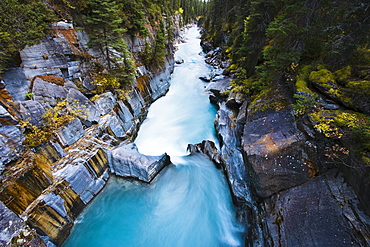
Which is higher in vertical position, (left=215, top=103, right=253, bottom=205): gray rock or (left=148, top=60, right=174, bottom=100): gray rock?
(left=148, top=60, right=174, bottom=100): gray rock

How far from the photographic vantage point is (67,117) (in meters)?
7.16

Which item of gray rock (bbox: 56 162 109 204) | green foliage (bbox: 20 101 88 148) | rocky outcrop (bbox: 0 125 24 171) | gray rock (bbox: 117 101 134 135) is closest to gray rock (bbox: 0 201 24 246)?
rocky outcrop (bbox: 0 125 24 171)

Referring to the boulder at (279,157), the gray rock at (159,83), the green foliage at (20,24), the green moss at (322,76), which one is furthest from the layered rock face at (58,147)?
the green moss at (322,76)

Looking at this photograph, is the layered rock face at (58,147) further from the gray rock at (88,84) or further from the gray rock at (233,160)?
the gray rock at (233,160)

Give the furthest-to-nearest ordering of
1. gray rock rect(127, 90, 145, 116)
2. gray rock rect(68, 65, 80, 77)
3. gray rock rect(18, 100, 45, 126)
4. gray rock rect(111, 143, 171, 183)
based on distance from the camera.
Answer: gray rock rect(127, 90, 145, 116) → gray rock rect(68, 65, 80, 77) → gray rock rect(111, 143, 171, 183) → gray rock rect(18, 100, 45, 126)

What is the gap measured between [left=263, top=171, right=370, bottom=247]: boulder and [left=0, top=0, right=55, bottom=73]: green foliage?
37.8 ft

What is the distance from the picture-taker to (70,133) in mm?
7113

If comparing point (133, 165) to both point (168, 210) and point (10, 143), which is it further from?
point (10, 143)

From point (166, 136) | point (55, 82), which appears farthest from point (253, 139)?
point (55, 82)

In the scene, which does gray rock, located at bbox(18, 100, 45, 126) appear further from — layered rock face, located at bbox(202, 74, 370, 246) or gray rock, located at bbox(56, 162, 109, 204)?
layered rock face, located at bbox(202, 74, 370, 246)

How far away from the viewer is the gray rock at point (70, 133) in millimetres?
6797

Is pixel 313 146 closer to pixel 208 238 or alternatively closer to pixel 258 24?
pixel 208 238

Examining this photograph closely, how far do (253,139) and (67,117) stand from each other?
8.95 meters

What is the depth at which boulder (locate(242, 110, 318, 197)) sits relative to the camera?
5.03m
